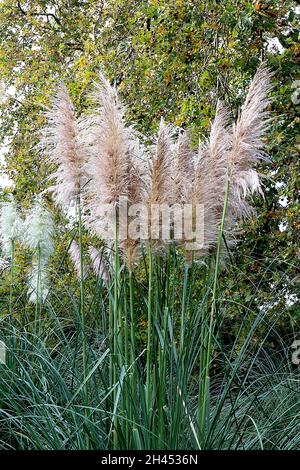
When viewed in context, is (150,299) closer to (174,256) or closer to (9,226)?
(174,256)

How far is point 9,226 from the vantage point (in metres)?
3.80

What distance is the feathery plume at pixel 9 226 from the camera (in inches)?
149

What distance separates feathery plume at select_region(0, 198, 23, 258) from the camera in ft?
12.4

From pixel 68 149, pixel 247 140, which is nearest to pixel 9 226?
pixel 68 149

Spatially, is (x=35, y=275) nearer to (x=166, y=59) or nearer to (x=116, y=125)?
(x=116, y=125)

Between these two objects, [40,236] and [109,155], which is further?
[40,236]

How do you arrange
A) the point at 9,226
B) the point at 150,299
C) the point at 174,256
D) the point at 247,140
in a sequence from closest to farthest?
the point at 150,299 → the point at 247,140 → the point at 174,256 → the point at 9,226

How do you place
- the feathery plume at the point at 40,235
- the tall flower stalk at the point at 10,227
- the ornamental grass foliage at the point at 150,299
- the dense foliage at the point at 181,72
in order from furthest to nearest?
1. the dense foliage at the point at 181,72
2. the tall flower stalk at the point at 10,227
3. the feathery plume at the point at 40,235
4. the ornamental grass foliage at the point at 150,299

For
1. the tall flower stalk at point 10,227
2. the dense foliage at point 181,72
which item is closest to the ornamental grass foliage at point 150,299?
the dense foliage at point 181,72

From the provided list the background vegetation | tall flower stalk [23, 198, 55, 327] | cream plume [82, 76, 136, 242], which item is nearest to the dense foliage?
the background vegetation

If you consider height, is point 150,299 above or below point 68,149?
below

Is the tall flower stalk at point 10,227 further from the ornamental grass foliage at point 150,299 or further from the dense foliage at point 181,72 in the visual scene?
the dense foliage at point 181,72

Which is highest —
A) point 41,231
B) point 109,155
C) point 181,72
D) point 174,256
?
point 181,72
